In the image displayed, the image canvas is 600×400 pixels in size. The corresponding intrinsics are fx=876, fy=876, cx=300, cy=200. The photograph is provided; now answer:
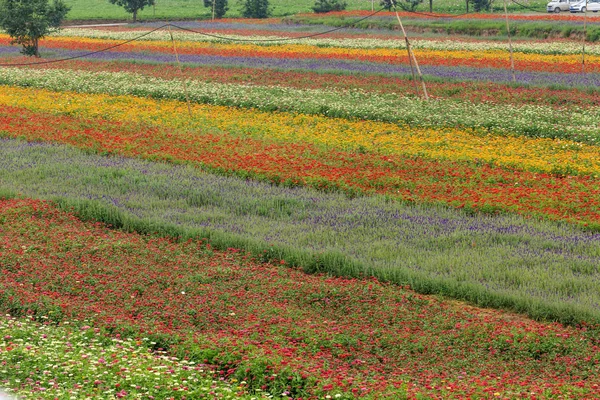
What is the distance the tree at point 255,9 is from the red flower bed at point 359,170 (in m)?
53.1

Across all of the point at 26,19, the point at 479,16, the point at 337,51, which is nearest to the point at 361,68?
the point at 337,51

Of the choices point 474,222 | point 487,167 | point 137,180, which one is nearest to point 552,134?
point 487,167

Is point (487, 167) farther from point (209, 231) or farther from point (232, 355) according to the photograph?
point (232, 355)

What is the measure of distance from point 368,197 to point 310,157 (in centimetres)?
374

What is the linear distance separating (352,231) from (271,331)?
445cm

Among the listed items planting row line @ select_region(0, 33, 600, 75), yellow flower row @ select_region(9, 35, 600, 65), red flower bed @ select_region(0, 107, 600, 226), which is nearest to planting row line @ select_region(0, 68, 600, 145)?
red flower bed @ select_region(0, 107, 600, 226)

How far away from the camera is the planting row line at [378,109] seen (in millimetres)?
22844

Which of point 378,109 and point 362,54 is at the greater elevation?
point 362,54

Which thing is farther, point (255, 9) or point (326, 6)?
point (255, 9)

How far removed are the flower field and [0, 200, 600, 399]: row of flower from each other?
34mm

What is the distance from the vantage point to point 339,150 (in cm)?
2097

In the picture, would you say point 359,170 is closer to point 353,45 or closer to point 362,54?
point 362,54

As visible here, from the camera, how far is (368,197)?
54.4 ft

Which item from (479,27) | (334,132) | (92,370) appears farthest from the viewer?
(479,27)
